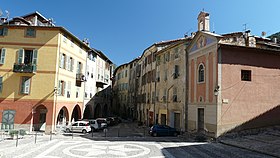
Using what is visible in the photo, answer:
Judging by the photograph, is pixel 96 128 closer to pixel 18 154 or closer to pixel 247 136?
pixel 18 154

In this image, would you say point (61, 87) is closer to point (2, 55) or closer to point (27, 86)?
point (27, 86)

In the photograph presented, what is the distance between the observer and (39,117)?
27.2 metres

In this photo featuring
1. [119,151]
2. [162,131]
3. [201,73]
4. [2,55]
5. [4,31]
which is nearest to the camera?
[119,151]

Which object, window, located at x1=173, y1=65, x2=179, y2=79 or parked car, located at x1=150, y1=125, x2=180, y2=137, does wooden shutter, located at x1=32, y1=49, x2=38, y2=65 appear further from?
window, located at x1=173, y1=65, x2=179, y2=79

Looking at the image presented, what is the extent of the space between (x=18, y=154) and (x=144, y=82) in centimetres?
2736

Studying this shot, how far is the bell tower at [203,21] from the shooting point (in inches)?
1033

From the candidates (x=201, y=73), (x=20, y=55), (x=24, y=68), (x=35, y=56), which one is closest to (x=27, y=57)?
(x=20, y=55)

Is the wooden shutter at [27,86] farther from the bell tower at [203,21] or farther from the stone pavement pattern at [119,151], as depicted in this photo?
the bell tower at [203,21]

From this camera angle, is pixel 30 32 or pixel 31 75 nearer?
pixel 31 75

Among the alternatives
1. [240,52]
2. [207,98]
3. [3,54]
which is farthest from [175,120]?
[3,54]

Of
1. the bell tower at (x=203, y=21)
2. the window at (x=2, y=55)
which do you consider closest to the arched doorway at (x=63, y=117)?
the window at (x=2, y=55)

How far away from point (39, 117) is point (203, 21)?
2300 cm

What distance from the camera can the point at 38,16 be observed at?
30781 mm

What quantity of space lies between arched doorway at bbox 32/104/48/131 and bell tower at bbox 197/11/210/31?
2145cm
